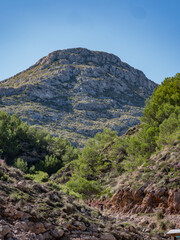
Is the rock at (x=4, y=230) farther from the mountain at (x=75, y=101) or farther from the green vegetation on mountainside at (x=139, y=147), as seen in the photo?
the mountain at (x=75, y=101)

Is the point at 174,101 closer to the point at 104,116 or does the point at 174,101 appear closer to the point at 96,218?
the point at 96,218

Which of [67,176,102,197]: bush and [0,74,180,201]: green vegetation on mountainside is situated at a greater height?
[0,74,180,201]: green vegetation on mountainside

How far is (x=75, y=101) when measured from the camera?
155375mm

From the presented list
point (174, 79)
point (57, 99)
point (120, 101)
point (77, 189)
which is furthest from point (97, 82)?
point (77, 189)

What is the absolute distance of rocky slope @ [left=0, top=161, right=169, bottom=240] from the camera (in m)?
9.35

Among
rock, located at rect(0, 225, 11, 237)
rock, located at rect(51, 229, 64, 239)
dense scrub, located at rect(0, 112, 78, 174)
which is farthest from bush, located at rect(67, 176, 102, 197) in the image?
dense scrub, located at rect(0, 112, 78, 174)

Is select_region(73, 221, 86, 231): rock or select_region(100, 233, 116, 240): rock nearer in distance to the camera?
select_region(73, 221, 86, 231): rock

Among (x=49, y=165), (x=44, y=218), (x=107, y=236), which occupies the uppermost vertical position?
(x=44, y=218)

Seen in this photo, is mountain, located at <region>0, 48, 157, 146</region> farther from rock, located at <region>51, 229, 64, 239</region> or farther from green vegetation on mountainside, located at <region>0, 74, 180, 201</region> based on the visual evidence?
rock, located at <region>51, 229, 64, 239</region>

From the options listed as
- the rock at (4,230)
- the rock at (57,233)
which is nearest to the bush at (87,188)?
the rock at (57,233)

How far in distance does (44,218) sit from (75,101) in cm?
14605

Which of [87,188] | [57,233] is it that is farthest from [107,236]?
[87,188]

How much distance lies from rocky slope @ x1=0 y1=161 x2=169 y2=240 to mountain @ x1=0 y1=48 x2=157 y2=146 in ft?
287

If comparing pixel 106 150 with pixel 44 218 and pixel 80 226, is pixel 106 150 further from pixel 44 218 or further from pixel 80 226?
pixel 44 218
